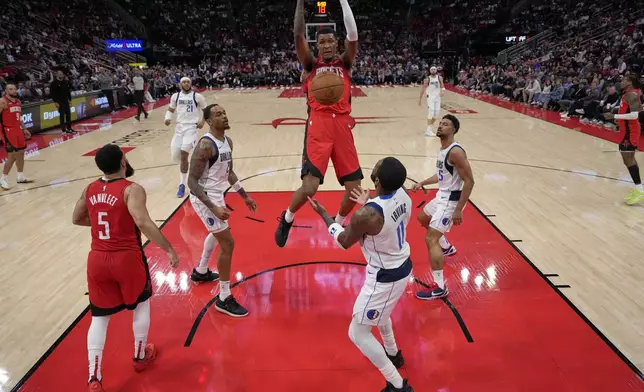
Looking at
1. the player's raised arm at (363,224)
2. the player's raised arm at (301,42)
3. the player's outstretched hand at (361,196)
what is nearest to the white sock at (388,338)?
the player's raised arm at (363,224)

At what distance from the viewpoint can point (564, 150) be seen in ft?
33.1

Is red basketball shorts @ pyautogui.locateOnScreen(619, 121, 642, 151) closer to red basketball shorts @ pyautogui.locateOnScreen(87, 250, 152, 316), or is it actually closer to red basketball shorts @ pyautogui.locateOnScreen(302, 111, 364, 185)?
red basketball shorts @ pyautogui.locateOnScreen(302, 111, 364, 185)

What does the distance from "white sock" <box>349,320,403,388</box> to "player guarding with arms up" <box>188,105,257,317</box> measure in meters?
1.42

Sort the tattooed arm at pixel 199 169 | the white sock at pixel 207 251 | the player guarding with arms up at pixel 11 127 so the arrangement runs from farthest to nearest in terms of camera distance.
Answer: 1. the player guarding with arms up at pixel 11 127
2. the white sock at pixel 207 251
3. the tattooed arm at pixel 199 169

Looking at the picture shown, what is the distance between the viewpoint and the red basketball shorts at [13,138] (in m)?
7.56

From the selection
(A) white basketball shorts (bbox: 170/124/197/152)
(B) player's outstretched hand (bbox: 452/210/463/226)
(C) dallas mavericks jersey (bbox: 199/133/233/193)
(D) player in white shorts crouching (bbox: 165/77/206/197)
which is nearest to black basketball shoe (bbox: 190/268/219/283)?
(C) dallas mavericks jersey (bbox: 199/133/233/193)

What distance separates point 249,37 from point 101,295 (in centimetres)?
3487

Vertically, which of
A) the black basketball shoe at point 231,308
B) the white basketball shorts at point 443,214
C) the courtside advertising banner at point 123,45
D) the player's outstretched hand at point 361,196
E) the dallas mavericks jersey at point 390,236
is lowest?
the black basketball shoe at point 231,308

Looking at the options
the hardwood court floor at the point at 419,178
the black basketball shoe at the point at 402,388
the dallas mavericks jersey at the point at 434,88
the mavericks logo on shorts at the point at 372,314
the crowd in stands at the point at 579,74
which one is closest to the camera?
the mavericks logo on shorts at the point at 372,314

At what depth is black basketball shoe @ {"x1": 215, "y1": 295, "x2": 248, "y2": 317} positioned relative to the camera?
395 cm

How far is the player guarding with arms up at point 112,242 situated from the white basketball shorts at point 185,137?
427cm

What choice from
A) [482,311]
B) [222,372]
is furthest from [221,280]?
[482,311]

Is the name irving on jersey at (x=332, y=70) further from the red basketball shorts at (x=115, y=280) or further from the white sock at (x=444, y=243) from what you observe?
the red basketball shorts at (x=115, y=280)

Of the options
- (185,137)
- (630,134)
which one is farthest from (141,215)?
(630,134)
